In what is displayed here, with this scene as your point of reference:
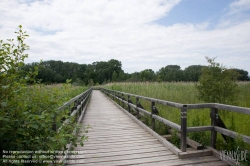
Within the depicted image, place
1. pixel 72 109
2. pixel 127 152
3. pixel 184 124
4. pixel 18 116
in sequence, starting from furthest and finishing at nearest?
pixel 72 109
pixel 127 152
pixel 184 124
pixel 18 116

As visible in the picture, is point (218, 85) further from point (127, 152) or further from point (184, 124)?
point (127, 152)

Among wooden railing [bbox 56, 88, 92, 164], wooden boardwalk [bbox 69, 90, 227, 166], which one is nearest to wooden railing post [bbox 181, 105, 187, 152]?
wooden boardwalk [bbox 69, 90, 227, 166]

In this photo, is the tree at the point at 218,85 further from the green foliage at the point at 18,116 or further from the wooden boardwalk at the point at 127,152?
the green foliage at the point at 18,116

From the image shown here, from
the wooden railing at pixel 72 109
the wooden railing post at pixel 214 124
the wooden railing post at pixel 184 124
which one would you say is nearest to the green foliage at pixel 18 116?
the wooden railing at pixel 72 109

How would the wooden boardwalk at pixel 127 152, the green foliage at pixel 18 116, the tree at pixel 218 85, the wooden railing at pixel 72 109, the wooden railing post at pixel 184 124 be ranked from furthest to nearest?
the tree at pixel 218 85 → the wooden railing post at pixel 184 124 → the wooden boardwalk at pixel 127 152 → the wooden railing at pixel 72 109 → the green foliage at pixel 18 116

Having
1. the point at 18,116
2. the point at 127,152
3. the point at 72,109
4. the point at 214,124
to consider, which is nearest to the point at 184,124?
the point at 214,124

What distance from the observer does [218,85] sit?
6738 millimetres

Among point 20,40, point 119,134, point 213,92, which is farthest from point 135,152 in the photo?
point 213,92

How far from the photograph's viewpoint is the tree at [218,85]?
22.1ft

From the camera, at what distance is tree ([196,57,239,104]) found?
673 cm

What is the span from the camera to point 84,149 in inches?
159

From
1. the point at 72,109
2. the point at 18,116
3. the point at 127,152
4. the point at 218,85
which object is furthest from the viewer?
the point at 218,85

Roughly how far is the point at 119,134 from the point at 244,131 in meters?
3.08

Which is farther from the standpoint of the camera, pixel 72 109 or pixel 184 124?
pixel 72 109
